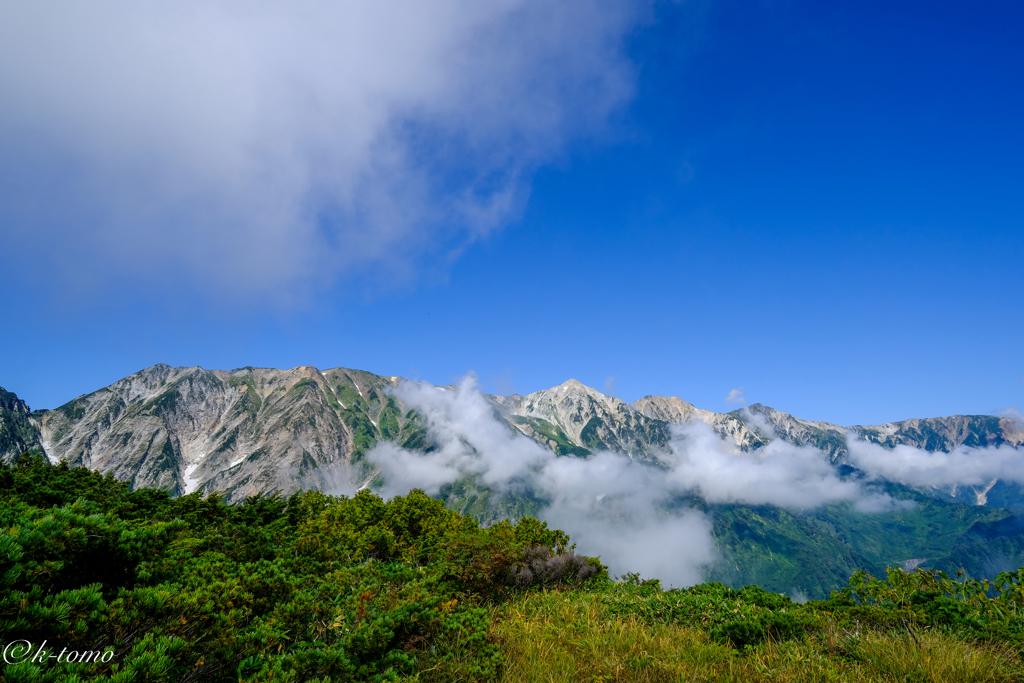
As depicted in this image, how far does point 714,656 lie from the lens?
7.99 m

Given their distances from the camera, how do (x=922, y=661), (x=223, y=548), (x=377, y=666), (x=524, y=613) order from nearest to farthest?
(x=377, y=666) < (x=922, y=661) < (x=524, y=613) < (x=223, y=548)

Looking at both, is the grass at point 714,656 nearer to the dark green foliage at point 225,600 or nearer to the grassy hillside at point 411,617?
the grassy hillside at point 411,617

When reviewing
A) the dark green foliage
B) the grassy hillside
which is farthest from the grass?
the dark green foliage

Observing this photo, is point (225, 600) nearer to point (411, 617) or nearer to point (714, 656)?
point (411, 617)

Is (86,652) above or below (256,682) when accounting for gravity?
above

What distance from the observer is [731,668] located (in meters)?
7.29

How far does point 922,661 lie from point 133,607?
1117cm

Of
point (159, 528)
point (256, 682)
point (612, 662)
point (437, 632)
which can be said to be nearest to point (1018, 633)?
point (612, 662)

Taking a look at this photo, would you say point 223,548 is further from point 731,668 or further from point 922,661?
point 922,661

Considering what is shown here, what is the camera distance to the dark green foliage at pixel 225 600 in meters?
4.51

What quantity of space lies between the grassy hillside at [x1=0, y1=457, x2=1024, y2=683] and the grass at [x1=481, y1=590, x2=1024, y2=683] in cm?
4

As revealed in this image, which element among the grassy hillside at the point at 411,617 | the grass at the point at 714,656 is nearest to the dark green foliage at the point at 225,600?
the grassy hillside at the point at 411,617

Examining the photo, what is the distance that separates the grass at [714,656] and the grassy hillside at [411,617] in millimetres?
39

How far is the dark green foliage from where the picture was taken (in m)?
4.51
